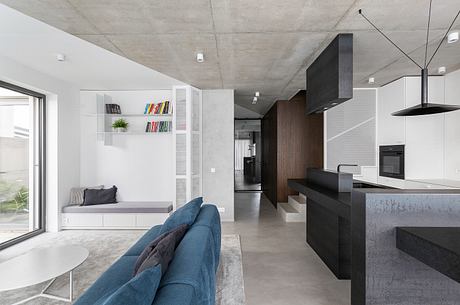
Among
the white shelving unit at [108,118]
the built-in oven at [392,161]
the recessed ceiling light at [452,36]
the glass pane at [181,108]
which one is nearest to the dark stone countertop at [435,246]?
the recessed ceiling light at [452,36]

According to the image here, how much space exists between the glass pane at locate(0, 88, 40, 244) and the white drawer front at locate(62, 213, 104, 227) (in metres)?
0.43

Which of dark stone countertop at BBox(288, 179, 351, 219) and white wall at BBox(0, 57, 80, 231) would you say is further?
white wall at BBox(0, 57, 80, 231)

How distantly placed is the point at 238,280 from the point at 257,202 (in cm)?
474

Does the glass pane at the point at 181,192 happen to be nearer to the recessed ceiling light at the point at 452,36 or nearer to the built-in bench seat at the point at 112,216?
the built-in bench seat at the point at 112,216

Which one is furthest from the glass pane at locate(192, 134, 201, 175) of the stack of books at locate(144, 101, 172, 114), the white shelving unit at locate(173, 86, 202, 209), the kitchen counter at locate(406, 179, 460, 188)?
the kitchen counter at locate(406, 179, 460, 188)

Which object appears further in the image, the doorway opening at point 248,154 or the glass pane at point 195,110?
the doorway opening at point 248,154

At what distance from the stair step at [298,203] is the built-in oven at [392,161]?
1.51m

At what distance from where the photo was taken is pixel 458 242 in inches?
58.9

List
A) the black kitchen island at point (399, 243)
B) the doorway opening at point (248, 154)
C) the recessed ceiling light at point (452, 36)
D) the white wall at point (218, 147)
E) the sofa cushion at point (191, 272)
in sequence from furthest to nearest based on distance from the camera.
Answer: the doorway opening at point (248, 154) → the white wall at point (218, 147) → the recessed ceiling light at point (452, 36) → the black kitchen island at point (399, 243) → the sofa cushion at point (191, 272)

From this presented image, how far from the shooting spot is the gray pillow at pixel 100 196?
5.05 meters

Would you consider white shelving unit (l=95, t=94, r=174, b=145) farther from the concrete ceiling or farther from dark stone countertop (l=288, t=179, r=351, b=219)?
dark stone countertop (l=288, t=179, r=351, b=219)

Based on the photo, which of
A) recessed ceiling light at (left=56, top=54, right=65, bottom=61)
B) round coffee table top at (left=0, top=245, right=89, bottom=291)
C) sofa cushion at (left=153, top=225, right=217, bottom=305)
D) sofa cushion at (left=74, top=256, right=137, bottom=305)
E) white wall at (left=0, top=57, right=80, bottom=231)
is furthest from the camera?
white wall at (left=0, top=57, right=80, bottom=231)

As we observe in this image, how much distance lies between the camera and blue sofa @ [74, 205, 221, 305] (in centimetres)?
131

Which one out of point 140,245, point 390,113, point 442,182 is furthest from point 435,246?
point 390,113
